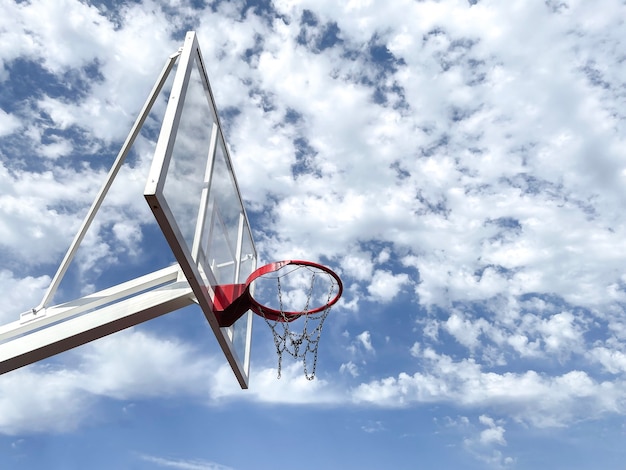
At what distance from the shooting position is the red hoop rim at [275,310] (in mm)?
6025

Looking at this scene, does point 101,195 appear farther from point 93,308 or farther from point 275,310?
point 275,310

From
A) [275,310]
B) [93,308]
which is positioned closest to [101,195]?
[93,308]

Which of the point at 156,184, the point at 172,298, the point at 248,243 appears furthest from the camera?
the point at 248,243

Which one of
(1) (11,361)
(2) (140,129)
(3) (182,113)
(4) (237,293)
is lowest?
(1) (11,361)

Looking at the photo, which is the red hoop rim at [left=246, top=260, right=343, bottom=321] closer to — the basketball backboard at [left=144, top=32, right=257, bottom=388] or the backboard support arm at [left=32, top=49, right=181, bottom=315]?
the basketball backboard at [left=144, top=32, right=257, bottom=388]

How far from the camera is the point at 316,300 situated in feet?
22.0

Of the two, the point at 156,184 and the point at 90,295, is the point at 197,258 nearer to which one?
the point at 156,184

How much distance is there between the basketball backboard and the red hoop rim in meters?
0.42

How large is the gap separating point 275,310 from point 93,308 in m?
2.01

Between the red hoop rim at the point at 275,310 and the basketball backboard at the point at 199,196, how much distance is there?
1.37 feet

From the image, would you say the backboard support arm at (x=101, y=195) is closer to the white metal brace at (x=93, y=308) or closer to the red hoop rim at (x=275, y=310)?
the white metal brace at (x=93, y=308)

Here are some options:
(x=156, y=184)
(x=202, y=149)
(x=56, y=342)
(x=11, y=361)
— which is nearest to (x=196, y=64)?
(x=202, y=149)

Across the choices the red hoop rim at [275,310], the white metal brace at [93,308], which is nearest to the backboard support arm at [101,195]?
the white metal brace at [93,308]

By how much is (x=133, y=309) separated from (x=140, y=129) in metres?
2.02
